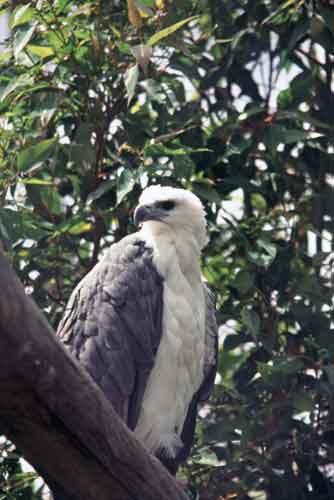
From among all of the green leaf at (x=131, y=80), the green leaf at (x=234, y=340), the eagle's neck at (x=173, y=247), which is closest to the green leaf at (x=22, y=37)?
the green leaf at (x=131, y=80)

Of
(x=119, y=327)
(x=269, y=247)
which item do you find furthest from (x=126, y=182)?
(x=269, y=247)

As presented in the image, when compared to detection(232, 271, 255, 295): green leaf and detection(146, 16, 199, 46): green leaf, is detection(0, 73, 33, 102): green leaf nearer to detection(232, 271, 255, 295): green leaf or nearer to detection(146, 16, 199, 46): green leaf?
detection(146, 16, 199, 46): green leaf

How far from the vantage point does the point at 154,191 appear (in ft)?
14.5

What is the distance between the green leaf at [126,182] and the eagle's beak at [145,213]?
11cm

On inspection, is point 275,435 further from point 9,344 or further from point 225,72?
point 9,344

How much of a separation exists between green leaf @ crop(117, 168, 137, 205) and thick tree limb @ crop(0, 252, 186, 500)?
1.52m

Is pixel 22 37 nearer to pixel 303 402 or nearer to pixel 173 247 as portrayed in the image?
pixel 173 247

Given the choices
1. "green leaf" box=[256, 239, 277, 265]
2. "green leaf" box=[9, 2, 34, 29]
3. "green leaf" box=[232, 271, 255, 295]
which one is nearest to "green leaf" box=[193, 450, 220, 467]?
"green leaf" box=[232, 271, 255, 295]

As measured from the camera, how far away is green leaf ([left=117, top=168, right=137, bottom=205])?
4227mm

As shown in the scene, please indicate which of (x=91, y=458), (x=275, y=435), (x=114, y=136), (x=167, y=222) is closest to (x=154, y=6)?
(x=114, y=136)

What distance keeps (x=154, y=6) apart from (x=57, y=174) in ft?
3.10

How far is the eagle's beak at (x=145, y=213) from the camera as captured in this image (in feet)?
14.3

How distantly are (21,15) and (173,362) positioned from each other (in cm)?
170

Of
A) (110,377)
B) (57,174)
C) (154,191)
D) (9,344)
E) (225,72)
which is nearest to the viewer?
(9,344)
